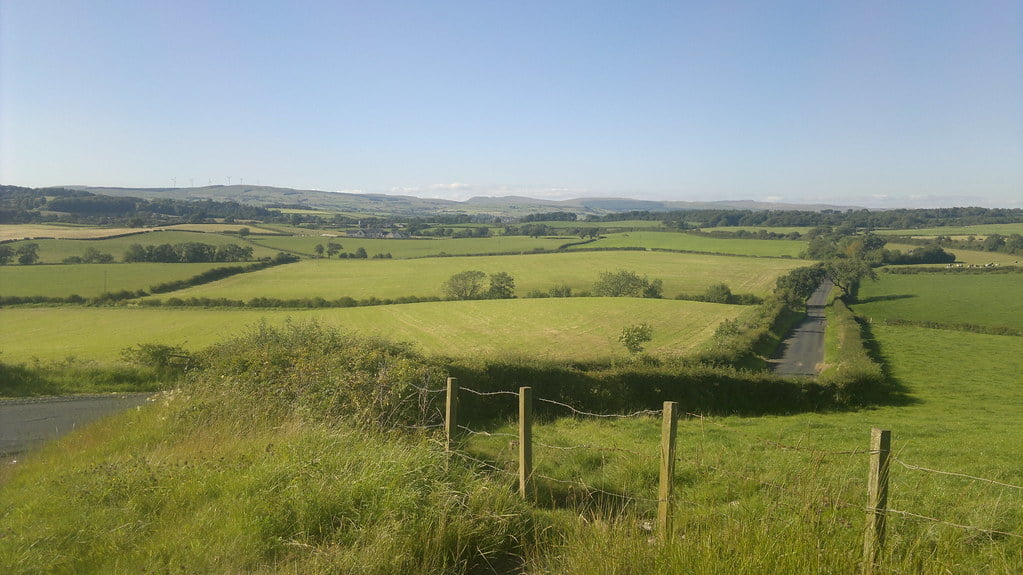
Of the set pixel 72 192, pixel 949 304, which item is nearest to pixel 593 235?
pixel 949 304

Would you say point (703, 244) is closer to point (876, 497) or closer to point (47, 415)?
point (47, 415)

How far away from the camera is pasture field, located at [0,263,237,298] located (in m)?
49.6

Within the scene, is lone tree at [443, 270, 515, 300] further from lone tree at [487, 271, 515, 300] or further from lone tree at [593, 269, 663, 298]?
lone tree at [593, 269, 663, 298]

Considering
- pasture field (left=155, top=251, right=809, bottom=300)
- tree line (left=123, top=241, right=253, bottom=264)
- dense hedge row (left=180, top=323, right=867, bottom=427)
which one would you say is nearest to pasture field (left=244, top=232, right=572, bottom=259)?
pasture field (left=155, top=251, right=809, bottom=300)

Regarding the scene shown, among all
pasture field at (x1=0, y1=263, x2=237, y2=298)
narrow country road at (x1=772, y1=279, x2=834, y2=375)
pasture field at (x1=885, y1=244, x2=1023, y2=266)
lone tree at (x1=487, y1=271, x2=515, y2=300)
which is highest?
pasture field at (x1=885, y1=244, x2=1023, y2=266)

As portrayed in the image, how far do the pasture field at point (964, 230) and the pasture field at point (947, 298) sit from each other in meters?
42.0

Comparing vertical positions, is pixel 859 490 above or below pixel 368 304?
above

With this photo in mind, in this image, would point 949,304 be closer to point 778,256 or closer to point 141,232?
point 778,256

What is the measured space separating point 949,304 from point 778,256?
40.2 m

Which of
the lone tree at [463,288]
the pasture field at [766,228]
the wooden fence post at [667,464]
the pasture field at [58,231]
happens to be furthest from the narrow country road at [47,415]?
the pasture field at [766,228]

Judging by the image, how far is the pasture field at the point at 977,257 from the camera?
272ft

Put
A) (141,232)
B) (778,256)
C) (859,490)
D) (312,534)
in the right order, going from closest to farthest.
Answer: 1. (312,534)
2. (859,490)
3. (141,232)
4. (778,256)

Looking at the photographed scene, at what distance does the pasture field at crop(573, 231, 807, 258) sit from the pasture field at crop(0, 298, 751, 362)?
163ft

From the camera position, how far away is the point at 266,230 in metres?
121
